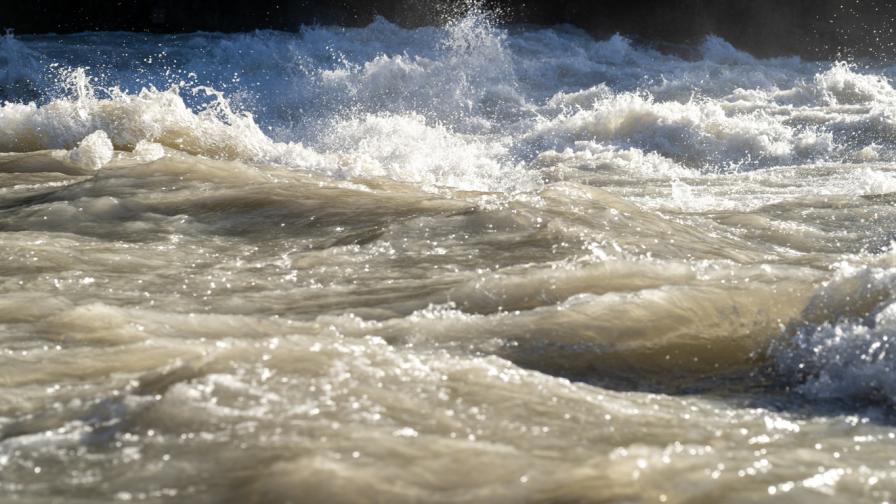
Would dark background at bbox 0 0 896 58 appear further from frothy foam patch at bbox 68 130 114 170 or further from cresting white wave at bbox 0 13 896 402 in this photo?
frothy foam patch at bbox 68 130 114 170

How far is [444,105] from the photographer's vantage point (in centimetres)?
1049

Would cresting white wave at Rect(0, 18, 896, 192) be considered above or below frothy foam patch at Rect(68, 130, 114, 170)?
below

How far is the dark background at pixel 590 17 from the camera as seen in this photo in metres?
15.0

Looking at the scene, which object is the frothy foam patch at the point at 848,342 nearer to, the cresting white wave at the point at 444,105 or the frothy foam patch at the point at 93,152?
the cresting white wave at the point at 444,105

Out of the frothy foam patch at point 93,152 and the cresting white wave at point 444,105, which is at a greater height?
the frothy foam patch at point 93,152

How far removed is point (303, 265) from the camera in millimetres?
3592

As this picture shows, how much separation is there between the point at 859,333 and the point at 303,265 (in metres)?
1.81

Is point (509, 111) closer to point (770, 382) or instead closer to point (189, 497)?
point (770, 382)

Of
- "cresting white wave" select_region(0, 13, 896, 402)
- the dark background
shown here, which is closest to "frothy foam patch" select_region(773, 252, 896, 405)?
"cresting white wave" select_region(0, 13, 896, 402)

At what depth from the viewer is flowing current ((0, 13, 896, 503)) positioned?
77.7 inches

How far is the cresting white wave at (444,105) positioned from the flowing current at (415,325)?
0.08 meters

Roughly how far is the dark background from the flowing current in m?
8.93

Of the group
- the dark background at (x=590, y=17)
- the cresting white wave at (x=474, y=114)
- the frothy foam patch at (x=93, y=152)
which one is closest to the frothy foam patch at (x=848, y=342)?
the cresting white wave at (x=474, y=114)

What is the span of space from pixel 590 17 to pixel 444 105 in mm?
9232
